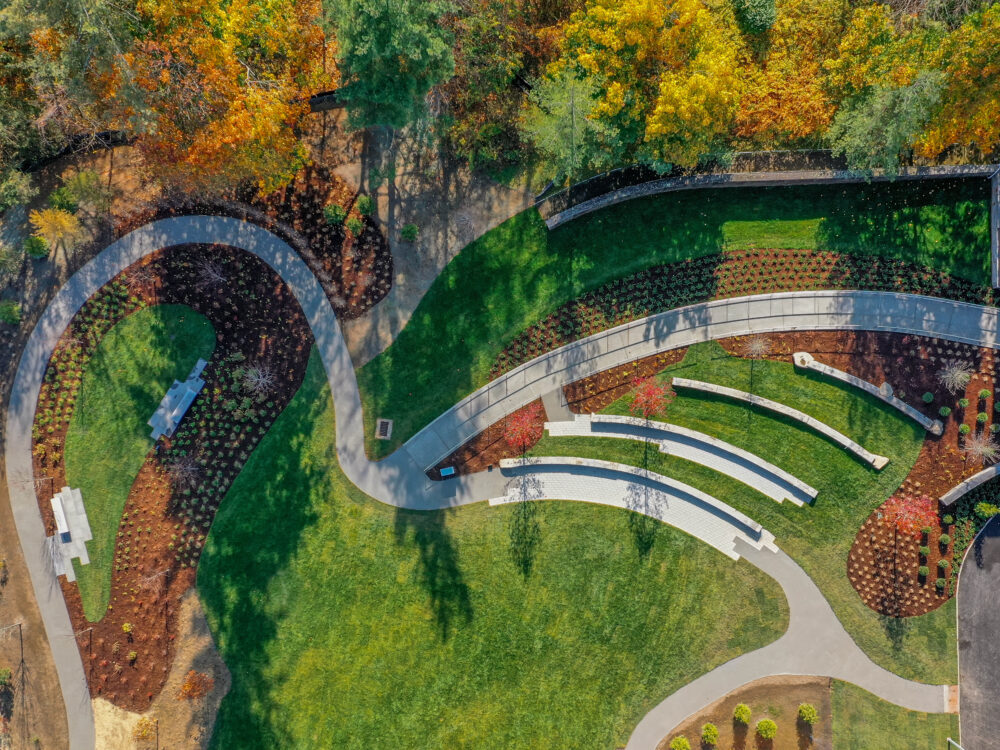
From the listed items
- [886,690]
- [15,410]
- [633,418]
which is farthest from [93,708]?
[886,690]

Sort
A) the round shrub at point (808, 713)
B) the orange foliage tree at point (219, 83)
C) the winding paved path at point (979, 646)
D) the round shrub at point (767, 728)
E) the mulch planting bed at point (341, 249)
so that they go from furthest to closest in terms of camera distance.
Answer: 1. the mulch planting bed at point (341, 249)
2. the winding paved path at point (979, 646)
3. the round shrub at point (808, 713)
4. the round shrub at point (767, 728)
5. the orange foliage tree at point (219, 83)

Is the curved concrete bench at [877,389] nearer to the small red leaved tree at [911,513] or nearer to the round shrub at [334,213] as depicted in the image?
the small red leaved tree at [911,513]

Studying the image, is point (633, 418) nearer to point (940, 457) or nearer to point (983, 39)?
point (940, 457)

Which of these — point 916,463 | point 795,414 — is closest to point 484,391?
point 795,414

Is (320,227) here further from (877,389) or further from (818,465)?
(877,389)

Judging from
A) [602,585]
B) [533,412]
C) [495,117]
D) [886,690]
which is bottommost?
[886,690]

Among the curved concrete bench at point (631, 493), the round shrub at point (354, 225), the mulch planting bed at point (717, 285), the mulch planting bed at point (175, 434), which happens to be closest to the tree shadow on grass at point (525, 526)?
the curved concrete bench at point (631, 493)

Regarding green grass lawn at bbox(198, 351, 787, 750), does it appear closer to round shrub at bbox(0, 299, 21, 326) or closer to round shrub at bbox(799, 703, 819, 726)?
round shrub at bbox(799, 703, 819, 726)
